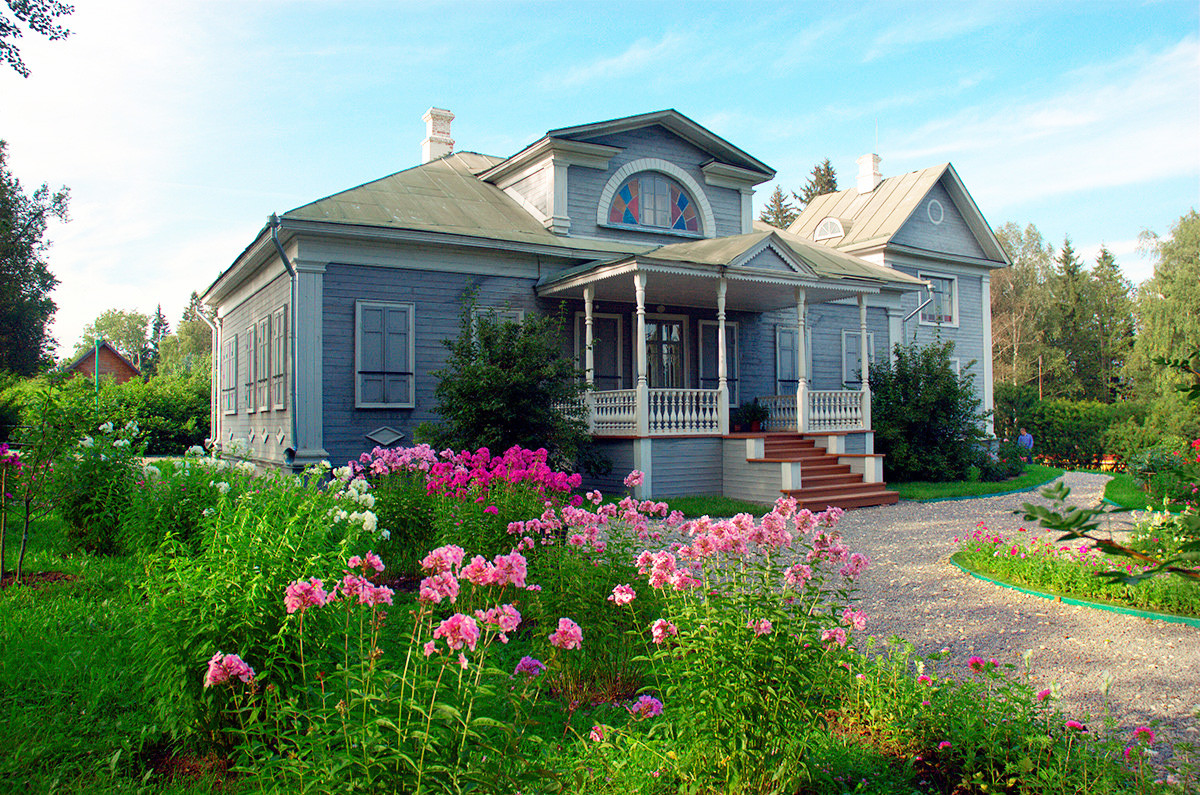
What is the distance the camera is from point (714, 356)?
1641 cm

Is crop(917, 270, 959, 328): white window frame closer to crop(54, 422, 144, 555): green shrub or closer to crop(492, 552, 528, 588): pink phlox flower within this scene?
crop(54, 422, 144, 555): green shrub

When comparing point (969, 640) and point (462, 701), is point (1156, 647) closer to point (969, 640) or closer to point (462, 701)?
point (969, 640)

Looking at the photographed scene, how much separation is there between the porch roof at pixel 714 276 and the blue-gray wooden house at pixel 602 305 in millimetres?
43

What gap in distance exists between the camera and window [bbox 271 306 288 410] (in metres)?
13.3

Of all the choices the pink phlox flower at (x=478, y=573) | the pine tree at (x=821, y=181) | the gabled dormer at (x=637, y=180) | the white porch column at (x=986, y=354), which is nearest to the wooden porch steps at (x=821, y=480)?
the gabled dormer at (x=637, y=180)

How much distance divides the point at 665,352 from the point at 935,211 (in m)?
11.0

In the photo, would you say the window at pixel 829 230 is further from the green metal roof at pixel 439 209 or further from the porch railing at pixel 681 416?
the porch railing at pixel 681 416

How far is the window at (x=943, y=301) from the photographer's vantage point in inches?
835

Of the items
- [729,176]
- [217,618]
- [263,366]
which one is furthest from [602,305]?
[217,618]

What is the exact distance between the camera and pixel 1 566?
20.3 ft

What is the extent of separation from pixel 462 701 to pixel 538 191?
13.4 meters

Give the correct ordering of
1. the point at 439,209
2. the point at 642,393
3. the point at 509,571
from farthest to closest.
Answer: the point at 439,209 < the point at 642,393 < the point at 509,571

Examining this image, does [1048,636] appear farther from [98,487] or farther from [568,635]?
[98,487]

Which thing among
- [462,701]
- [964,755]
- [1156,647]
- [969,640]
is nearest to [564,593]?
[462,701]
